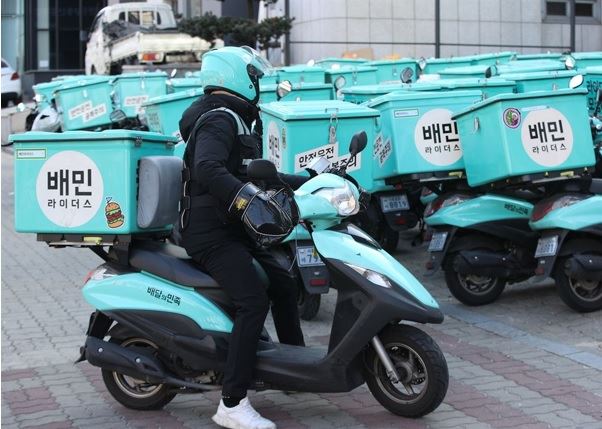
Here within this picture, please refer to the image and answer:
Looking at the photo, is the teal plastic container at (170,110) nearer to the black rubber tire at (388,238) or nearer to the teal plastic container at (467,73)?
the black rubber tire at (388,238)

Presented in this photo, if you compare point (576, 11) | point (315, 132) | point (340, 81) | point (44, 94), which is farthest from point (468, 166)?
point (576, 11)

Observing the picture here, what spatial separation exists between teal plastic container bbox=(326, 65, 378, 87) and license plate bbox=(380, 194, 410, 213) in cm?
425

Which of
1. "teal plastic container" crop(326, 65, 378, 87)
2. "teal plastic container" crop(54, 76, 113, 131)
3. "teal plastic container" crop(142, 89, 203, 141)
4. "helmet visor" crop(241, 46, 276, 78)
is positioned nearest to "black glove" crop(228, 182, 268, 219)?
"helmet visor" crop(241, 46, 276, 78)

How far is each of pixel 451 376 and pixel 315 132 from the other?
2284 millimetres

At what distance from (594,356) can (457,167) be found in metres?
2.24

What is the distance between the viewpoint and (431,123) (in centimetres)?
832

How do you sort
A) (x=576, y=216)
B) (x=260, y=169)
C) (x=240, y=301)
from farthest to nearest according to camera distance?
(x=576, y=216), (x=240, y=301), (x=260, y=169)

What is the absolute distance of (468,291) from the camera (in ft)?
25.5

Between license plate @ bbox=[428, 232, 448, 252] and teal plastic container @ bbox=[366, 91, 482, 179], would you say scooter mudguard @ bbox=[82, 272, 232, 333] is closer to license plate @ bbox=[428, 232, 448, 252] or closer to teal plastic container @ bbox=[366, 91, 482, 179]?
license plate @ bbox=[428, 232, 448, 252]

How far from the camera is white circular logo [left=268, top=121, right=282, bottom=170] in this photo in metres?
7.77

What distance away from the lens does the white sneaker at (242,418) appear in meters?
5.10

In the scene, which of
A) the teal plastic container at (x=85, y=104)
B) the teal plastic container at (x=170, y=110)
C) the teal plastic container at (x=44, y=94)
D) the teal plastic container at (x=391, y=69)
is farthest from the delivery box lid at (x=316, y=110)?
the teal plastic container at (x=44, y=94)

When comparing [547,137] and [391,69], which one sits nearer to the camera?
[547,137]

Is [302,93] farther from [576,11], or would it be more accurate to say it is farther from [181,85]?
[576,11]
